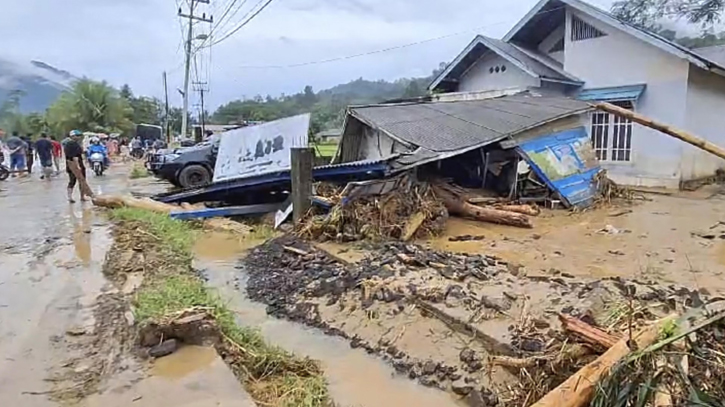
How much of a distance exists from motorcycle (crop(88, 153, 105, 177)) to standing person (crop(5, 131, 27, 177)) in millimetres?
2290

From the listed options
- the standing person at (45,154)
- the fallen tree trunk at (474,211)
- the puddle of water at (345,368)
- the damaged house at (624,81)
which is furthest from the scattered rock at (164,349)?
the standing person at (45,154)

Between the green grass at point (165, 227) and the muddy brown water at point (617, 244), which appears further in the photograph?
the green grass at point (165, 227)

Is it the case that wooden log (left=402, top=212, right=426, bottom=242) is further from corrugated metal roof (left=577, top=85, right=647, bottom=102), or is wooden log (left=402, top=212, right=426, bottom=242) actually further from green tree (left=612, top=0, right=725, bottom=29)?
green tree (left=612, top=0, right=725, bottom=29)

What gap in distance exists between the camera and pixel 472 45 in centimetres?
1681

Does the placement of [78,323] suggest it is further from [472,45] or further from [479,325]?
[472,45]

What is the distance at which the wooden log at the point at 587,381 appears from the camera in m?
2.93

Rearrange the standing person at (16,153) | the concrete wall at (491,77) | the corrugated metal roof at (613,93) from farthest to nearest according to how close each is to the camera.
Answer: the standing person at (16,153) < the concrete wall at (491,77) < the corrugated metal roof at (613,93)

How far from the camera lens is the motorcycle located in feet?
64.8

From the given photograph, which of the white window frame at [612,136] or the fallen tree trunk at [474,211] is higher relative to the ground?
the white window frame at [612,136]

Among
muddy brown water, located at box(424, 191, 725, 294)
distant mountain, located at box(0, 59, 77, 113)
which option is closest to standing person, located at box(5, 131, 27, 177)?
muddy brown water, located at box(424, 191, 725, 294)

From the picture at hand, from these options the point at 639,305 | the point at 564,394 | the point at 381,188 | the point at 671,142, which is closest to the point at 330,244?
the point at 381,188

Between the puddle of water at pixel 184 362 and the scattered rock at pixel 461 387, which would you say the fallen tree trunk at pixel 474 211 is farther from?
the puddle of water at pixel 184 362

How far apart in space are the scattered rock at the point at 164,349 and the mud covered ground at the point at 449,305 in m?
1.55

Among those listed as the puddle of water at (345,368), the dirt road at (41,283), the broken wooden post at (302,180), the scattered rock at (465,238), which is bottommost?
the puddle of water at (345,368)
